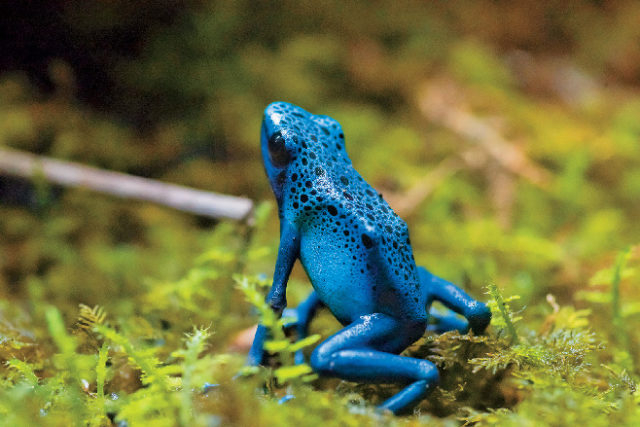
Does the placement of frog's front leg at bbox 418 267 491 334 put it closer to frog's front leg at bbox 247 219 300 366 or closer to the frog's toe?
the frog's toe

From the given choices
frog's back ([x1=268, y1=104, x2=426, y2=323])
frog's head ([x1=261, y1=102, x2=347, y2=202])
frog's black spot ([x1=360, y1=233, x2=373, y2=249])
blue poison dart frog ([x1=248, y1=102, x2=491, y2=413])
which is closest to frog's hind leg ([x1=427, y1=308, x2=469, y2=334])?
blue poison dart frog ([x1=248, y1=102, x2=491, y2=413])

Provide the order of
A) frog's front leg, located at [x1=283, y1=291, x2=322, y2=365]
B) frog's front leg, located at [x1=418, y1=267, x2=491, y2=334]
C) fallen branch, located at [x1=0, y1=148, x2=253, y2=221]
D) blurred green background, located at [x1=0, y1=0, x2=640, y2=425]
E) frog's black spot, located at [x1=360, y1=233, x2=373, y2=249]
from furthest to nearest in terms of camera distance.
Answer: fallen branch, located at [x1=0, y1=148, x2=253, y2=221]
blurred green background, located at [x1=0, y1=0, x2=640, y2=425]
frog's front leg, located at [x1=283, y1=291, x2=322, y2=365]
frog's front leg, located at [x1=418, y1=267, x2=491, y2=334]
frog's black spot, located at [x1=360, y1=233, x2=373, y2=249]

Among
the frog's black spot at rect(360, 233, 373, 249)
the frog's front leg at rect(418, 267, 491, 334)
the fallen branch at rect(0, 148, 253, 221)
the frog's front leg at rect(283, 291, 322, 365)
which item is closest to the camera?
the frog's black spot at rect(360, 233, 373, 249)

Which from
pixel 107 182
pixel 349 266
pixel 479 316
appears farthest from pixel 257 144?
pixel 479 316

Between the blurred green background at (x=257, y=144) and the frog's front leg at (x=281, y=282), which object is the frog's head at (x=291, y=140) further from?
the blurred green background at (x=257, y=144)

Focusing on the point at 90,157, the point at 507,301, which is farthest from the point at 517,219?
the point at 90,157

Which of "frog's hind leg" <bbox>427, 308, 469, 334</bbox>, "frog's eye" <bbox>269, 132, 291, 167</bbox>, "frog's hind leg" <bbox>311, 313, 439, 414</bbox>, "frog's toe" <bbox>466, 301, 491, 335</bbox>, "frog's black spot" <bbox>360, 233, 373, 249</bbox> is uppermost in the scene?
"frog's eye" <bbox>269, 132, 291, 167</bbox>

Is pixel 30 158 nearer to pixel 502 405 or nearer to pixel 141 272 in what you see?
pixel 141 272

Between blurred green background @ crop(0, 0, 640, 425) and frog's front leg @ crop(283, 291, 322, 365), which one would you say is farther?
blurred green background @ crop(0, 0, 640, 425)
